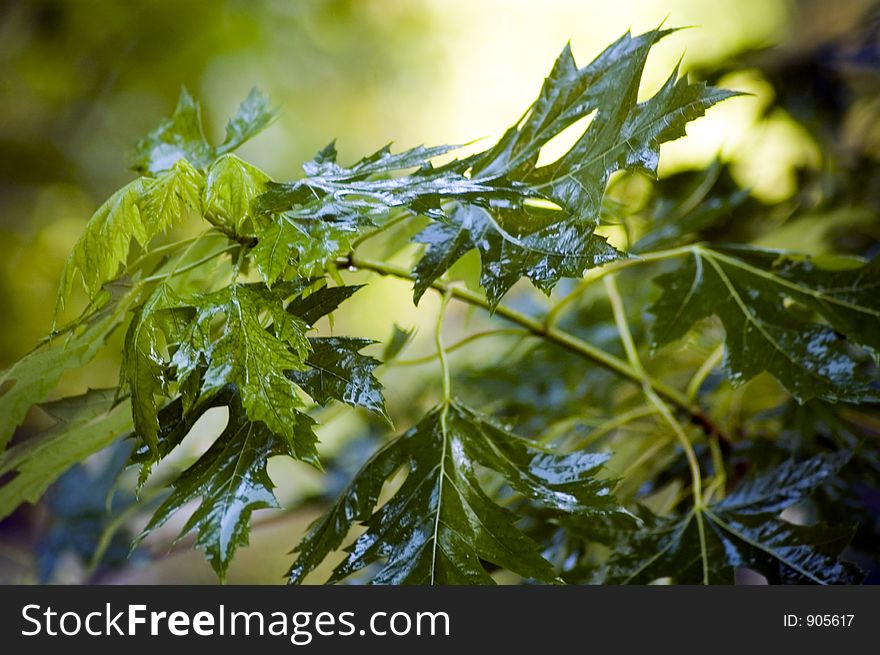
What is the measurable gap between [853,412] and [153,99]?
3.98 ft

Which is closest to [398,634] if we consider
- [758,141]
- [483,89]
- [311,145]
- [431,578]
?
[431,578]

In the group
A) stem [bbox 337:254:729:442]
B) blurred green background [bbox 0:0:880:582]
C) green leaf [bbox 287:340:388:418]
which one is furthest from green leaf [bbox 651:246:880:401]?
blurred green background [bbox 0:0:880:582]

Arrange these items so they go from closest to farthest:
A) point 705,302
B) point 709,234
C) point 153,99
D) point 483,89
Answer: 1. point 705,302
2. point 709,234
3. point 153,99
4. point 483,89

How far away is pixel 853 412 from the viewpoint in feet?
1.77

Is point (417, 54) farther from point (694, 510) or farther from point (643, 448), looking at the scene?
point (694, 510)

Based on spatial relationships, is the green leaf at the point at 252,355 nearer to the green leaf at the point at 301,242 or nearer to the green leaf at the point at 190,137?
the green leaf at the point at 301,242

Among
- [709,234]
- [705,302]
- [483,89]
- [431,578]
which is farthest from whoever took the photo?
[483,89]

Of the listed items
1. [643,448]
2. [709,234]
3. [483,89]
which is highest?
[483,89]

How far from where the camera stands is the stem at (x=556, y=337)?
1.21 ft

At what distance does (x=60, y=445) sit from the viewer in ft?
1.13

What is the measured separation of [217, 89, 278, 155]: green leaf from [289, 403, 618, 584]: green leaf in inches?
6.5

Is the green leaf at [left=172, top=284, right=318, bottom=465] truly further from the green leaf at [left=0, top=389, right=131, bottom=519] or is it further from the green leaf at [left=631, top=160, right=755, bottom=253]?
the green leaf at [left=631, top=160, right=755, bottom=253]

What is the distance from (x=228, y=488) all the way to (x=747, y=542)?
26cm

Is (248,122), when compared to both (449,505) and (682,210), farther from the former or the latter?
(682,210)
